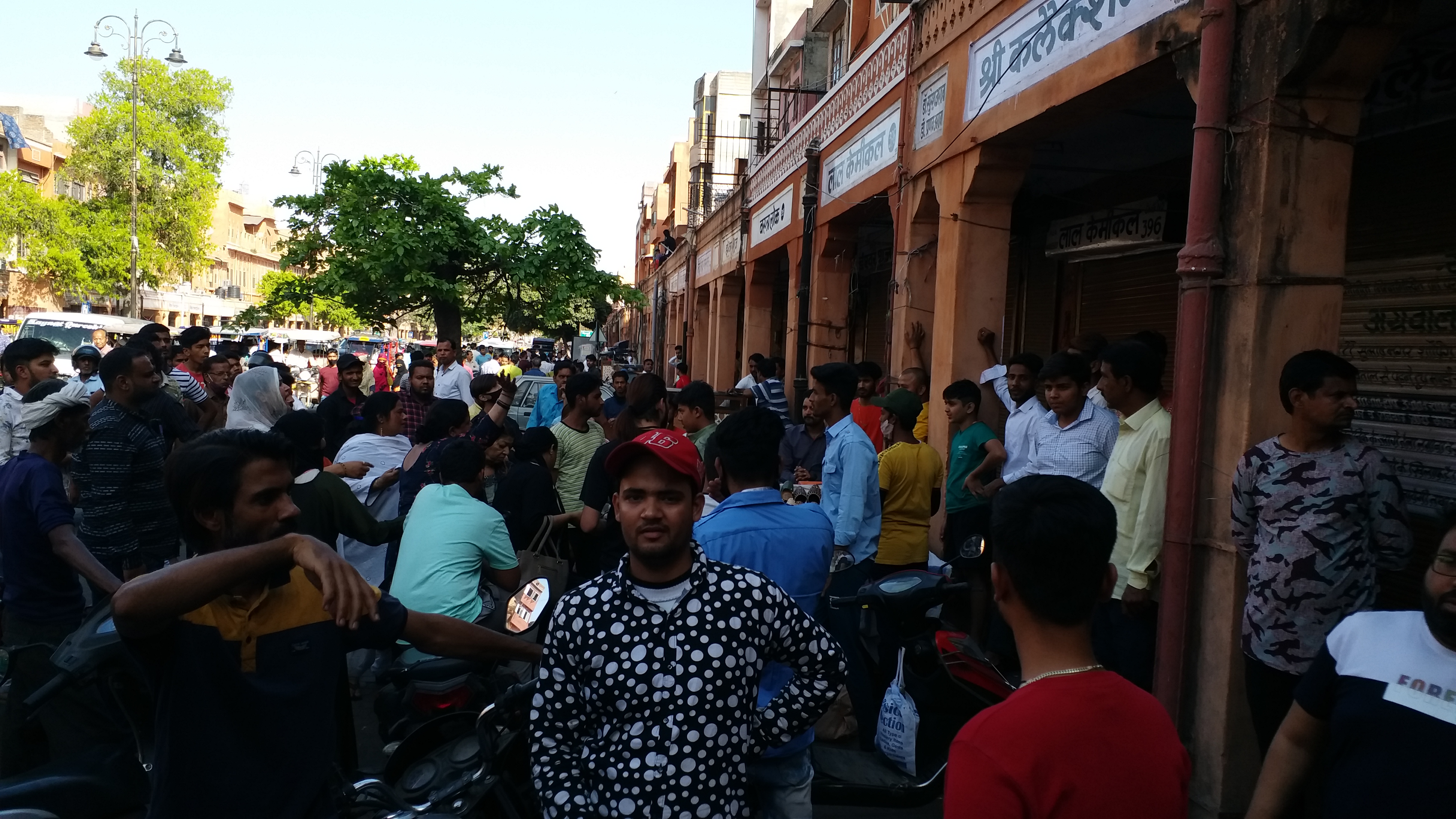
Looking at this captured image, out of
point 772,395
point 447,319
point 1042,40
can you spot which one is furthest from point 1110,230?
point 447,319

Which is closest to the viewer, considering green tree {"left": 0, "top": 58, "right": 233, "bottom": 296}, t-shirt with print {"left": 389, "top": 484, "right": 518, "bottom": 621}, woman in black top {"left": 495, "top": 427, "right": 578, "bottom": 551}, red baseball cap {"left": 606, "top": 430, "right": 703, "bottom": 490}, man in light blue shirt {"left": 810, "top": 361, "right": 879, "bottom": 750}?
red baseball cap {"left": 606, "top": 430, "right": 703, "bottom": 490}

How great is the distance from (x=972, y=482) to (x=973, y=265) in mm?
2391

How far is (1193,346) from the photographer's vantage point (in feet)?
16.5

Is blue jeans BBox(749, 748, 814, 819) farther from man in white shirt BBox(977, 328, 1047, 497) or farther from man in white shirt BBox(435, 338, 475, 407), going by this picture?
man in white shirt BBox(435, 338, 475, 407)

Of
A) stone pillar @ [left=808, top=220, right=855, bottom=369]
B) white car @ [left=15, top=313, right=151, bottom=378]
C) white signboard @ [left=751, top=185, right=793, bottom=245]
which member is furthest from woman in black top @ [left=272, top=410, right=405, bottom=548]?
white car @ [left=15, top=313, right=151, bottom=378]

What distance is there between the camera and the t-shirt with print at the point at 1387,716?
Answer: 7.96 ft

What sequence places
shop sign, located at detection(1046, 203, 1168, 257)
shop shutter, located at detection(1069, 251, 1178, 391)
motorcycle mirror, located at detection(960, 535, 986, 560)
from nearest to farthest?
motorcycle mirror, located at detection(960, 535, 986, 560)
shop sign, located at detection(1046, 203, 1168, 257)
shop shutter, located at detection(1069, 251, 1178, 391)

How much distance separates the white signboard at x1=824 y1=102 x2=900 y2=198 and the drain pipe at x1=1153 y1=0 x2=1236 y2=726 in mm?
5722

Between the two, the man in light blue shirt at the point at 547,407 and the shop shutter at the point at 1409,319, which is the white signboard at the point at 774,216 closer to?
the man in light blue shirt at the point at 547,407

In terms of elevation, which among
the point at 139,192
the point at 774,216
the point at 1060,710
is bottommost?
the point at 1060,710

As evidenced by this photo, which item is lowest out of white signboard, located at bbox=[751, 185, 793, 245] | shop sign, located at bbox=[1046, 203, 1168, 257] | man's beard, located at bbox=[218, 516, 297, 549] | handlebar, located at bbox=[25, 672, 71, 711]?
handlebar, located at bbox=[25, 672, 71, 711]

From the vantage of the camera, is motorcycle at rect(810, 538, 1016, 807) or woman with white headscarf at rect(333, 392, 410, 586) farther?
woman with white headscarf at rect(333, 392, 410, 586)

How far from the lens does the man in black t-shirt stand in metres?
2.43

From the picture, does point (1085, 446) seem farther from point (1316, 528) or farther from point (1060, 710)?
point (1060, 710)
